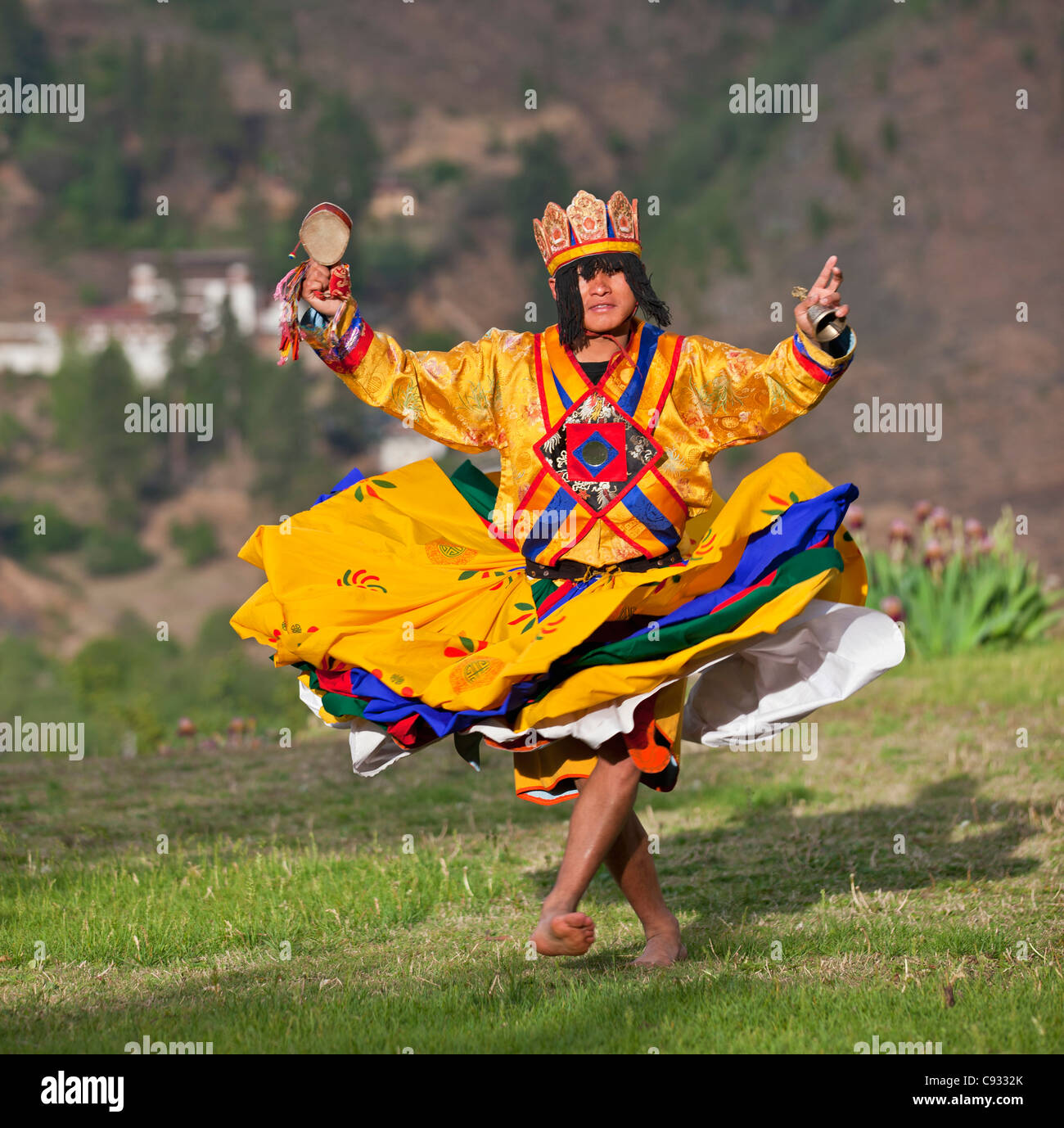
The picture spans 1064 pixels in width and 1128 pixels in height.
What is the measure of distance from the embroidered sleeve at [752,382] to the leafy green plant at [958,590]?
241 inches

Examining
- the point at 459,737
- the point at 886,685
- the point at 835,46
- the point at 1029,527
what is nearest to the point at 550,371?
the point at 459,737

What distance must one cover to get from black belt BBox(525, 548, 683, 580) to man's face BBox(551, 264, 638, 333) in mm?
674

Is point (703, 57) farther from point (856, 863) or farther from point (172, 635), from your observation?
point (856, 863)

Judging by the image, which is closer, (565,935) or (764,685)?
(565,935)

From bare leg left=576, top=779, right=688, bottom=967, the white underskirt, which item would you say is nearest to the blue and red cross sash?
the white underskirt

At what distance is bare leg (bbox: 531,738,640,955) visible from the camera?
3.71m

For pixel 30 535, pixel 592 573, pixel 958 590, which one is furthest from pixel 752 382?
pixel 30 535

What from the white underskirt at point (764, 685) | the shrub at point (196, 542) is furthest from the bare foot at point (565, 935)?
the shrub at point (196, 542)

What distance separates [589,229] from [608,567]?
0.99 m

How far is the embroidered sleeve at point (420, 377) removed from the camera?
14.4 ft

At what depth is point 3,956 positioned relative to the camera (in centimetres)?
448

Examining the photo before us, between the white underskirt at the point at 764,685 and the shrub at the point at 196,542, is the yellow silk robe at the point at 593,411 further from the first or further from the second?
the shrub at the point at 196,542

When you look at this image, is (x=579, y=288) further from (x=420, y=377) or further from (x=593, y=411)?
(x=420, y=377)

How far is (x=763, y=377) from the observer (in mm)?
4266
